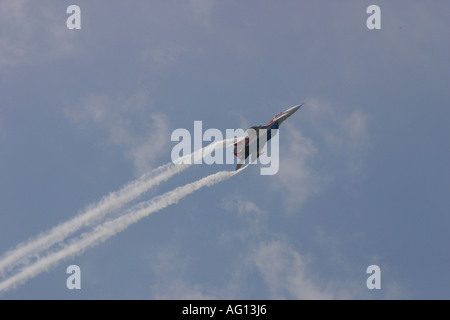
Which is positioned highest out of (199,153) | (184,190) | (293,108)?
(293,108)

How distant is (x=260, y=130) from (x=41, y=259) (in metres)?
52.6

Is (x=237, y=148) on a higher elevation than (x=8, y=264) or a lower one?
higher

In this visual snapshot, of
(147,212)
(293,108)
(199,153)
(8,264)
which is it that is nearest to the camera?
(8,264)

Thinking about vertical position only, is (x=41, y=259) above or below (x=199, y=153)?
below

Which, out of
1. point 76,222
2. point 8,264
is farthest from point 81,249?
point 8,264

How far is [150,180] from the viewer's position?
341 feet
